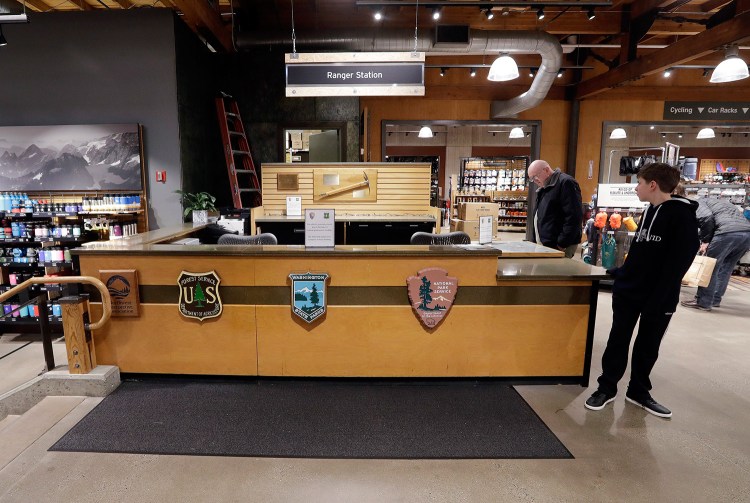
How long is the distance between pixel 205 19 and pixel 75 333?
538cm

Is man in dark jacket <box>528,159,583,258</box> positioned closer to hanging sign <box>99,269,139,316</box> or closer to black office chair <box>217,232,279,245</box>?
black office chair <box>217,232,279,245</box>

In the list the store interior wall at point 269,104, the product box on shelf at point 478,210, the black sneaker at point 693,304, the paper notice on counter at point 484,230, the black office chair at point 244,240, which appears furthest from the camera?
the product box on shelf at point 478,210

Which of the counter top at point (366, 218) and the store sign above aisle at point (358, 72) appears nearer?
the store sign above aisle at point (358, 72)

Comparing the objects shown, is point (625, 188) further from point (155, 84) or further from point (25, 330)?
point (25, 330)

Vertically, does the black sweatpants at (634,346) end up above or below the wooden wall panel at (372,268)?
below

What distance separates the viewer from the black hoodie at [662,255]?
8.59 feet

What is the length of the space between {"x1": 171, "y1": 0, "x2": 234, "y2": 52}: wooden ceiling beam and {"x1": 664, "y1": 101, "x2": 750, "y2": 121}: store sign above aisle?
416 inches

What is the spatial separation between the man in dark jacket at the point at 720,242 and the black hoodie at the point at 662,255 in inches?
150

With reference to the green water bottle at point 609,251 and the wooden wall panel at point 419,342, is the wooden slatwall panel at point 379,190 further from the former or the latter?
the wooden wall panel at point 419,342

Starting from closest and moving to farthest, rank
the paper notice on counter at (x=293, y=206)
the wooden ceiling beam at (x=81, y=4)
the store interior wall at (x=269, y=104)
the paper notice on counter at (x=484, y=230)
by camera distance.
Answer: the paper notice on counter at (x=484, y=230)
the wooden ceiling beam at (x=81, y=4)
the paper notice on counter at (x=293, y=206)
the store interior wall at (x=269, y=104)

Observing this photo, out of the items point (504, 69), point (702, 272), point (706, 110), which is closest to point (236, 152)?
point (504, 69)

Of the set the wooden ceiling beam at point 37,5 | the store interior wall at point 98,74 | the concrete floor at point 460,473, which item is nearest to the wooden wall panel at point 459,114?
the store interior wall at point 98,74

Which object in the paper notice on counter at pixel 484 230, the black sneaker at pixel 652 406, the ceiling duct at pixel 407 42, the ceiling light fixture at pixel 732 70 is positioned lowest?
the black sneaker at pixel 652 406

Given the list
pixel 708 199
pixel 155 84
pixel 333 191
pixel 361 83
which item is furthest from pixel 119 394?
pixel 708 199
